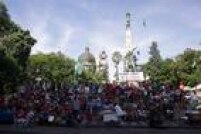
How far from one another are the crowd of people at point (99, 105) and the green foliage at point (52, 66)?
6329cm

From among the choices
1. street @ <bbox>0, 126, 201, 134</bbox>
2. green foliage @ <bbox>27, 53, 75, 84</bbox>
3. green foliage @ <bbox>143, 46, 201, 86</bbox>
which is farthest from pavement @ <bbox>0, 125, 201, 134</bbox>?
green foliage @ <bbox>27, 53, 75, 84</bbox>

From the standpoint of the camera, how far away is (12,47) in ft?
216

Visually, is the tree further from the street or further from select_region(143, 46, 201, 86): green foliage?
select_region(143, 46, 201, 86): green foliage

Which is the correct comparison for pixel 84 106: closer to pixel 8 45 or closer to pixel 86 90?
pixel 86 90

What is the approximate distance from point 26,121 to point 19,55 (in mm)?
39832

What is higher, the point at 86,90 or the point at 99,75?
the point at 99,75

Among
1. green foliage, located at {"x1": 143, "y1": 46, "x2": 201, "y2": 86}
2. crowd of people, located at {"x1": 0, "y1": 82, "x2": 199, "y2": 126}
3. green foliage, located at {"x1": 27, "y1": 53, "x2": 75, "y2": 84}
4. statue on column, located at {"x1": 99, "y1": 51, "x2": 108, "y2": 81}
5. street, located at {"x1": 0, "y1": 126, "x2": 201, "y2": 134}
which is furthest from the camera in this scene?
statue on column, located at {"x1": 99, "y1": 51, "x2": 108, "y2": 81}

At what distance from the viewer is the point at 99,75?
126 metres

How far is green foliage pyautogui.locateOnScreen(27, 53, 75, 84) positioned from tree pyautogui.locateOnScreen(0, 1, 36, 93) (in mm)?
31577

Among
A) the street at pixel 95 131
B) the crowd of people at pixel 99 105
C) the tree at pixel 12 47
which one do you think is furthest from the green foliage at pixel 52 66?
the street at pixel 95 131

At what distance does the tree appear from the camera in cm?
5325

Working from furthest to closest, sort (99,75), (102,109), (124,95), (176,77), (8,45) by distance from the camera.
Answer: (99,75), (176,77), (8,45), (124,95), (102,109)

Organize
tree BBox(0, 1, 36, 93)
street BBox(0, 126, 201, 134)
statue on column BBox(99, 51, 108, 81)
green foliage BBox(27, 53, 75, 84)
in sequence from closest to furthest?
street BBox(0, 126, 201, 134), tree BBox(0, 1, 36, 93), green foliage BBox(27, 53, 75, 84), statue on column BBox(99, 51, 108, 81)

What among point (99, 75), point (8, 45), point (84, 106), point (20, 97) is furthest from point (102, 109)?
point (99, 75)
